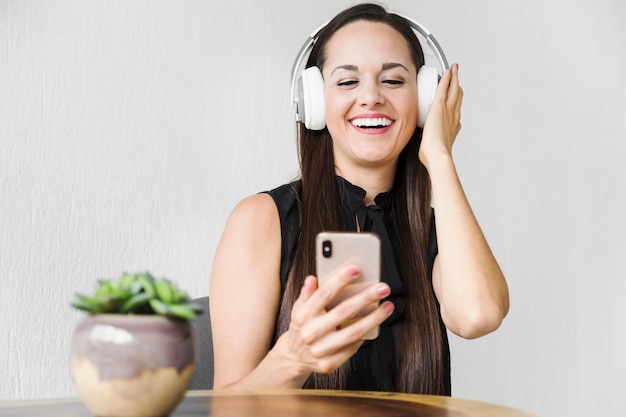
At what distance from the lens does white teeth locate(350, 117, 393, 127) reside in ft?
5.83

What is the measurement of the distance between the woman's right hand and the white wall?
1243mm

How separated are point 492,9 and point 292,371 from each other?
222cm

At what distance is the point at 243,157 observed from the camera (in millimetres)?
2650

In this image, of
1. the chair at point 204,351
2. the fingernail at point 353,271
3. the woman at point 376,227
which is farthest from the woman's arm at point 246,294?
the fingernail at point 353,271

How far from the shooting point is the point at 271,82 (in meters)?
2.73

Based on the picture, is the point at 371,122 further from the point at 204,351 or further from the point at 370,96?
the point at 204,351

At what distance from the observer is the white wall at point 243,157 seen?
225 cm

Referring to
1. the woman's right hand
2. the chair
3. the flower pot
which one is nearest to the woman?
the chair

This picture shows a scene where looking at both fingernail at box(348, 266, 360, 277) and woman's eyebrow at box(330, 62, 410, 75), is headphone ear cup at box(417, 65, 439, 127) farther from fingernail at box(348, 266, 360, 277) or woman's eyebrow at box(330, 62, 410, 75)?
fingernail at box(348, 266, 360, 277)

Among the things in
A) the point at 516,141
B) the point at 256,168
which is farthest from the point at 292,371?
the point at 516,141

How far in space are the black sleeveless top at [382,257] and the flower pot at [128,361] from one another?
884mm

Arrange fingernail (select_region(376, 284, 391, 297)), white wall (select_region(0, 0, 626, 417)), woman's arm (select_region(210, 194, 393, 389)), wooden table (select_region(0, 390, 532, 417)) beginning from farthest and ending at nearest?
white wall (select_region(0, 0, 626, 417)), woman's arm (select_region(210, 194, 393, 389)), fingernail (select_region(376, 284, 391, 297)), wooden table (select_region(0, 390, 532, 417))

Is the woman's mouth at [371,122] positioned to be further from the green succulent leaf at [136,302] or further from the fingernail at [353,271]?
the green succulent leaf at [136,302]

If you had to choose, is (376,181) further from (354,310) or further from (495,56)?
(495,56)
